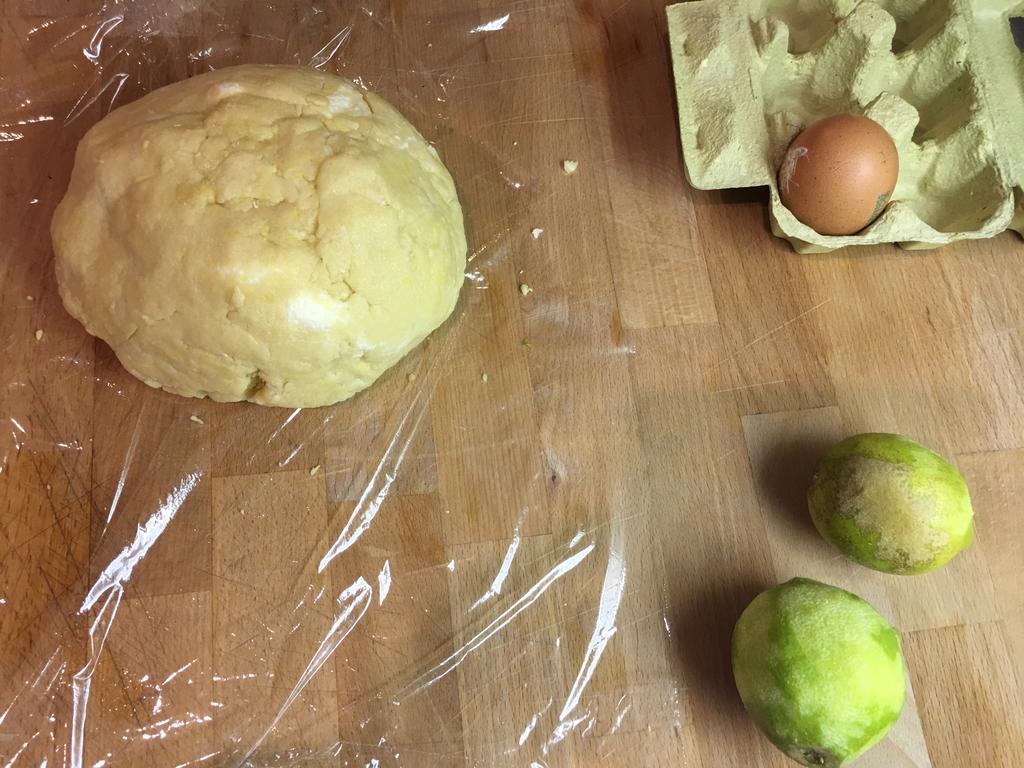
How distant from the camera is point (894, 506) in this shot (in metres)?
0.86

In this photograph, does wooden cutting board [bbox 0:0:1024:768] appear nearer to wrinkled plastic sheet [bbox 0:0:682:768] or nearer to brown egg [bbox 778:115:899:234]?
wrinkled plastic sheet [bbox 0:0:682:768]

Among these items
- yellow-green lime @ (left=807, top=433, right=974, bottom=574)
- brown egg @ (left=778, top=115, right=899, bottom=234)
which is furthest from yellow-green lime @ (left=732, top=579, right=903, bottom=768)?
brown egg @ (left=778, top=115, right=899, bottom=234)

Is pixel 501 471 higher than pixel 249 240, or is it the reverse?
pixel 249 240

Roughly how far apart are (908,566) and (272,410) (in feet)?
2.75

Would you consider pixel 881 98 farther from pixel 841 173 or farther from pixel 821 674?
pixel 821 674

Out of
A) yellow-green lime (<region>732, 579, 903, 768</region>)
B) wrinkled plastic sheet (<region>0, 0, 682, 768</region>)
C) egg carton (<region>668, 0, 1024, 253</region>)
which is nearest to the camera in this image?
yellow-green lime (<region>732, 579, 903, 768</region>)

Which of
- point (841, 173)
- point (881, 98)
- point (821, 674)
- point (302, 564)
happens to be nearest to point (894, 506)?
point (821, 674)

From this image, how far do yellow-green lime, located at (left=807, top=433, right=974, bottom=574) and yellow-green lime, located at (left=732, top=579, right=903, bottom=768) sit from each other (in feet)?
0.24

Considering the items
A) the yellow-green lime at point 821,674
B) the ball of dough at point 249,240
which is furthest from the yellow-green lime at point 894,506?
the ball of dough at point 249,240

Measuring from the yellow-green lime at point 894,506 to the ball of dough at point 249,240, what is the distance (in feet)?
1.85

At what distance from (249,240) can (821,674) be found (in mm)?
789

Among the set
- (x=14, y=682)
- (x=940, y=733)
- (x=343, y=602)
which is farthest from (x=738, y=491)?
(x=14, y=682)

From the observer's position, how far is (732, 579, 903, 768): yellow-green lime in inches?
30.9

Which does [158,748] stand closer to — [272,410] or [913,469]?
[272,410]
